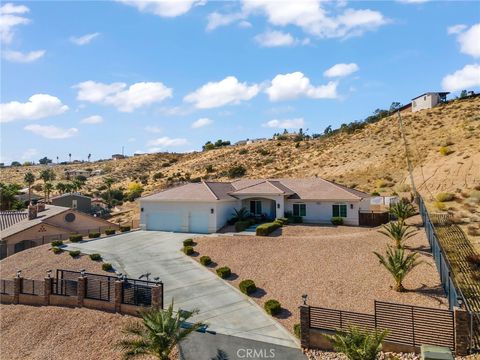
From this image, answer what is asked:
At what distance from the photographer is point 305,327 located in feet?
52.3

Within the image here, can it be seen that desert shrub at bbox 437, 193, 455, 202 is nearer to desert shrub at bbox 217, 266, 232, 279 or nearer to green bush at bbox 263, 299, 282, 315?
desert shrub at bbox 217, 266, 232, 279

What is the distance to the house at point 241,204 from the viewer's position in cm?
3756

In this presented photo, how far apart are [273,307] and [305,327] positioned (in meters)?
3.16

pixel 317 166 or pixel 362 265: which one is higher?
pixel 317 166

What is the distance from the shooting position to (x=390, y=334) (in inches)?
600

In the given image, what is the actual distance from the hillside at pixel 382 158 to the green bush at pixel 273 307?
75.0 ft

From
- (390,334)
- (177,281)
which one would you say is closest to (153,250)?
(177,281)

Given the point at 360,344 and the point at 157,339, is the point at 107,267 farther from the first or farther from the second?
the point at 360,344

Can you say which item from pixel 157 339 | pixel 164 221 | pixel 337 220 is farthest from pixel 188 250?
pixel 337 220

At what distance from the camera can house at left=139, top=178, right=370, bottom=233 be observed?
37562 millimetres

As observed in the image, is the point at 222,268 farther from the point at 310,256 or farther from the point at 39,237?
the point at 39,237

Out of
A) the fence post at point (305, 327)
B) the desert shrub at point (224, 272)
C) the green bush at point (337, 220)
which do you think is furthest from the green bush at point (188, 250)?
the green bush at point (337, 220)

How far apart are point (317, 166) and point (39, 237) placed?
175 ft

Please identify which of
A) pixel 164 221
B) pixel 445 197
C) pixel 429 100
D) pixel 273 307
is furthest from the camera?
pixel 429 100
